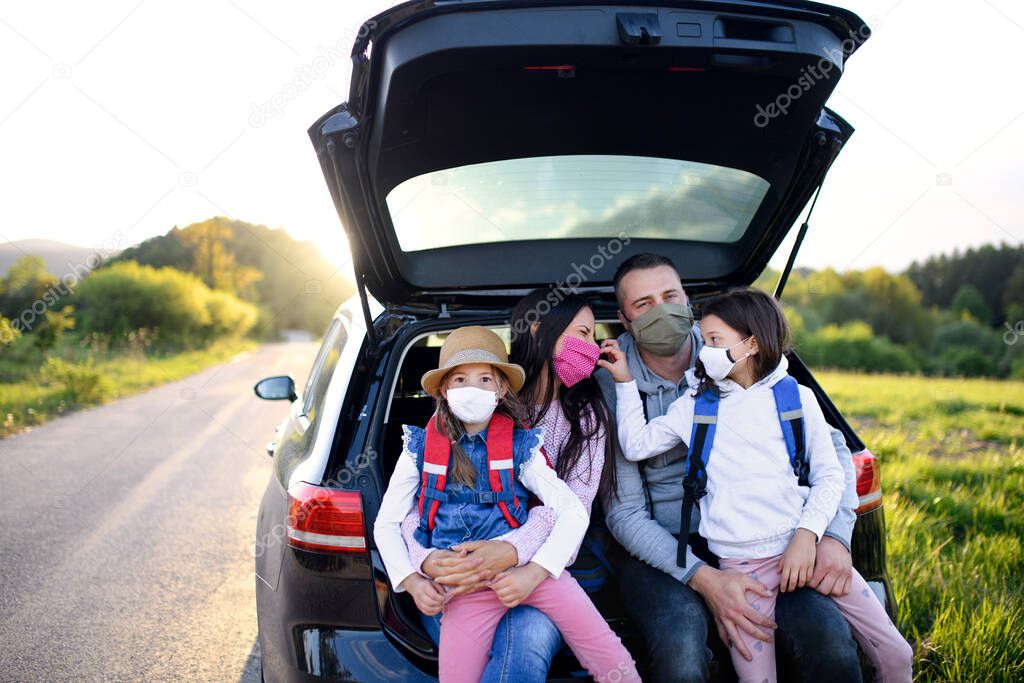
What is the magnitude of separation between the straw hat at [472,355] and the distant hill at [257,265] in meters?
27.5

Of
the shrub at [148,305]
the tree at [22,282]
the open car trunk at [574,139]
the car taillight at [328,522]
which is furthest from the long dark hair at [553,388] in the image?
the shrub at [148,305]

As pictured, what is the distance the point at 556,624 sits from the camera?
2.02m

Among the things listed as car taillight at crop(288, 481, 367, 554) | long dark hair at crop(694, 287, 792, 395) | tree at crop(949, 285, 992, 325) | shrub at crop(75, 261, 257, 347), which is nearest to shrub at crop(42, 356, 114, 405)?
car taillight at crop(288, 481, 367, 554)

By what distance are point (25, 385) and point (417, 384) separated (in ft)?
34.8

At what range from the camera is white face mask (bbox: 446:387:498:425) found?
2.15 metres

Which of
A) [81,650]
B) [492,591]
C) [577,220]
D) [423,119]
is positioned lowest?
→ [81,650]

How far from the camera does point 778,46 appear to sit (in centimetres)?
197

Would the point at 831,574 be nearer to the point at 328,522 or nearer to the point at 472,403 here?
the point at 472,403

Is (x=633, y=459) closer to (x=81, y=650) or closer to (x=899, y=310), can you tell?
(x=81, y=650)

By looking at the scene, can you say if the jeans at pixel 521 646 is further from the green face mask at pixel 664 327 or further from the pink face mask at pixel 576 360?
the green face mask at pixel 664 327

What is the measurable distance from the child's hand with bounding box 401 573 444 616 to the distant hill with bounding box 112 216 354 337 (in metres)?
27.9

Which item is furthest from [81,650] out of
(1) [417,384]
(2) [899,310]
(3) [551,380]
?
(2) [899,310]

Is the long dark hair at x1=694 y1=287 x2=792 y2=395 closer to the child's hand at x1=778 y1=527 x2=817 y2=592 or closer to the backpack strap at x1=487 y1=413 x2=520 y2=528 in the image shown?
the child's hand at x1=778 y1=527 x2=817 y2=592

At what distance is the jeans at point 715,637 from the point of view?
1964mm
